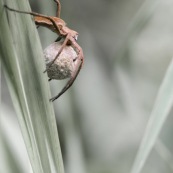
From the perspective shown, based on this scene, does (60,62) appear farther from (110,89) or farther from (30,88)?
(110,89)

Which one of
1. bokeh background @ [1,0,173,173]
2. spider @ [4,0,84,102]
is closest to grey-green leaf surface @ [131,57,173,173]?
spider @ [4,0,84,102]

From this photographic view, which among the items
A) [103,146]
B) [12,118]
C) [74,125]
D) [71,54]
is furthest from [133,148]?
[71,54]

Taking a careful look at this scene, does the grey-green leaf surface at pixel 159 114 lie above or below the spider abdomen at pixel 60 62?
below

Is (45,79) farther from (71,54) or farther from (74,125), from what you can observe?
(74,125)

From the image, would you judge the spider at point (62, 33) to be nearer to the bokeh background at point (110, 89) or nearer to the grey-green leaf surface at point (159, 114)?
the grey-green leaf surface at point (159, 114)

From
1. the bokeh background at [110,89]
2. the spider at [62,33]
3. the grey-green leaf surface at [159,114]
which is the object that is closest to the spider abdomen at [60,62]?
the spider at [62,33]

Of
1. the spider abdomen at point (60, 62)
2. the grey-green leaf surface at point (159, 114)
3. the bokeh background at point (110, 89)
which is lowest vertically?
the bokeh background at point (110, 89)

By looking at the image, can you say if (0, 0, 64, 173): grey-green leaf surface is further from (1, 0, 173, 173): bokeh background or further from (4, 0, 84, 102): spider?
(1, 0, 173, 173): bokeh background
